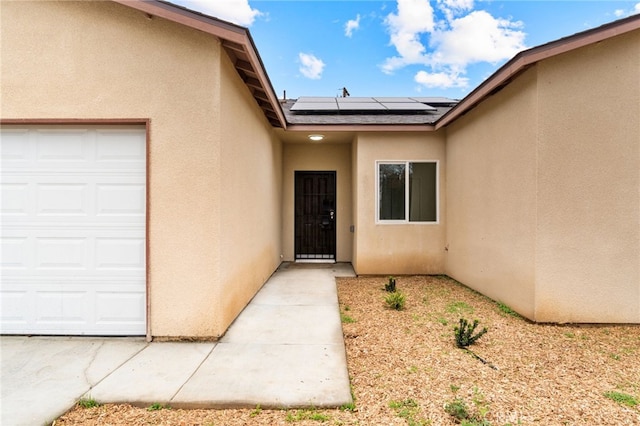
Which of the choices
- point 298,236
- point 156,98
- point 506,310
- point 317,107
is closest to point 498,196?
point 506,310

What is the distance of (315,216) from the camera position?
8.16 meters

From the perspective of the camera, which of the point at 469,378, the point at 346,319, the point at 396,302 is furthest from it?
the point at 396,302

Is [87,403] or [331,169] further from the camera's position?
[331,169]

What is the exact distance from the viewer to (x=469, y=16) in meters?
9.13

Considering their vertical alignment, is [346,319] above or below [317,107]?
below

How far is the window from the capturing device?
6.57m

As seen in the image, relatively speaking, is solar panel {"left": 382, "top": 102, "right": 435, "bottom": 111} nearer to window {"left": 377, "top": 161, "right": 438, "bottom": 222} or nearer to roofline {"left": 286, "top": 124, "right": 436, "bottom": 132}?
roofline {"left": 286, "top": 124, "right": 436, "bottom": 132}

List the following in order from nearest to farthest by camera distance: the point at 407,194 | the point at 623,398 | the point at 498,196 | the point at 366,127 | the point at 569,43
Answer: the point at 623,398 → the point at 569,43 → the point at 498,196 → the point at 366,127 → the point at 407,194

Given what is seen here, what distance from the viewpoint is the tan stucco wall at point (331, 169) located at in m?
7.94

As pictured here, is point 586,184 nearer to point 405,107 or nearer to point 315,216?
point 405,107

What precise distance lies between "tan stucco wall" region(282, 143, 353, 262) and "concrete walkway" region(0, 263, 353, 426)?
13.7 feet

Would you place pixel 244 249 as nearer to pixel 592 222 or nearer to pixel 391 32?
pixel 592 222

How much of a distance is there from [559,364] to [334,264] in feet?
17.4

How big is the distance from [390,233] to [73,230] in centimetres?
548
